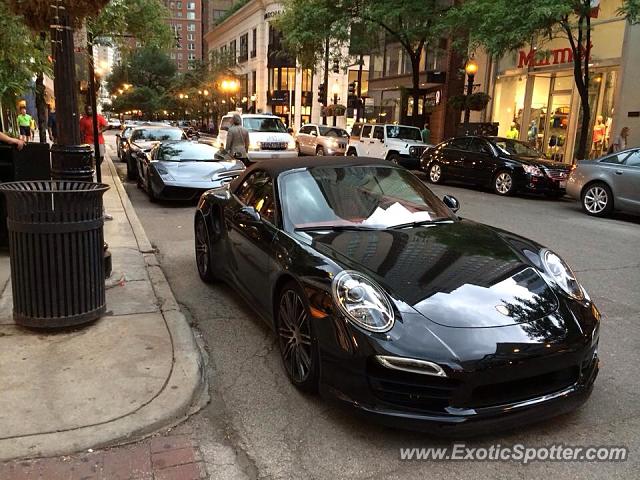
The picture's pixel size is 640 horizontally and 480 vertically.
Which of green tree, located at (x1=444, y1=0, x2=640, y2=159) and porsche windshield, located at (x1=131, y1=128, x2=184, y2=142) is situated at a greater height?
green tree, located at (x1=444, y1=0, x2=640, y2=159)

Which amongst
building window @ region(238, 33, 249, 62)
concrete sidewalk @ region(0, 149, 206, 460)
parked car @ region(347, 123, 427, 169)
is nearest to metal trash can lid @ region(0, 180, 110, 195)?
concrete sidewalk @ region(0, 149, 206, 460)

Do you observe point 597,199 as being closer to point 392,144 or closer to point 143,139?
point 392,144

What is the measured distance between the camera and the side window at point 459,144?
15477 mm

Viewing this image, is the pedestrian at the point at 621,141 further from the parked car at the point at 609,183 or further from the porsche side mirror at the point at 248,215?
the porsche side mirror at the point at 248,215

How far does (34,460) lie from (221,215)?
2967 mm

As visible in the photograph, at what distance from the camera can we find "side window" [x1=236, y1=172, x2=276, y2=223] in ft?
14.5

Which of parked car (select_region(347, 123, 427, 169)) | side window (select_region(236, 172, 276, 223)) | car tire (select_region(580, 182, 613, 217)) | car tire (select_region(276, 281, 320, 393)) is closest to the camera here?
car tire (select_region(276, 281, 320, 393))

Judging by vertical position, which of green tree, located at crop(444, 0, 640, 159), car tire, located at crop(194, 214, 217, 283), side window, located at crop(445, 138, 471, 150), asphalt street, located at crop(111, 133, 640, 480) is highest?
green tree, located at crop(444, 0, 640, 159)

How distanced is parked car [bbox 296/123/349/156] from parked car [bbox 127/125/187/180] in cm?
805

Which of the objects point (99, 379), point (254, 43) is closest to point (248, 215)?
point (99, 379)

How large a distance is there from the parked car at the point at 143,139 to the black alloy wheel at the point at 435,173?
778 centimetres

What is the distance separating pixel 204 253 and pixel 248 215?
155 centimetres

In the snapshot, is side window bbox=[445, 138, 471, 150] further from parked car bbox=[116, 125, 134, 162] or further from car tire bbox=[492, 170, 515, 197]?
parked car bbox=[116, 125, 134, 162]

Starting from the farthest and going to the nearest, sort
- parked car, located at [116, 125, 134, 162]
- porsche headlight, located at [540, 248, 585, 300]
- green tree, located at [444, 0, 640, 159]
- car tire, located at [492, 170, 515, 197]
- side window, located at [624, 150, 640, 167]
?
parked car, located at [116, 125, 134, 162]
car tire, located at [492, 170, 515, 197]
green tree, located at [444, 0, 640, 159]
side window, located at [624, 150, 640, 167]
porsche headlight, located at [540, 248, 585, 300]
